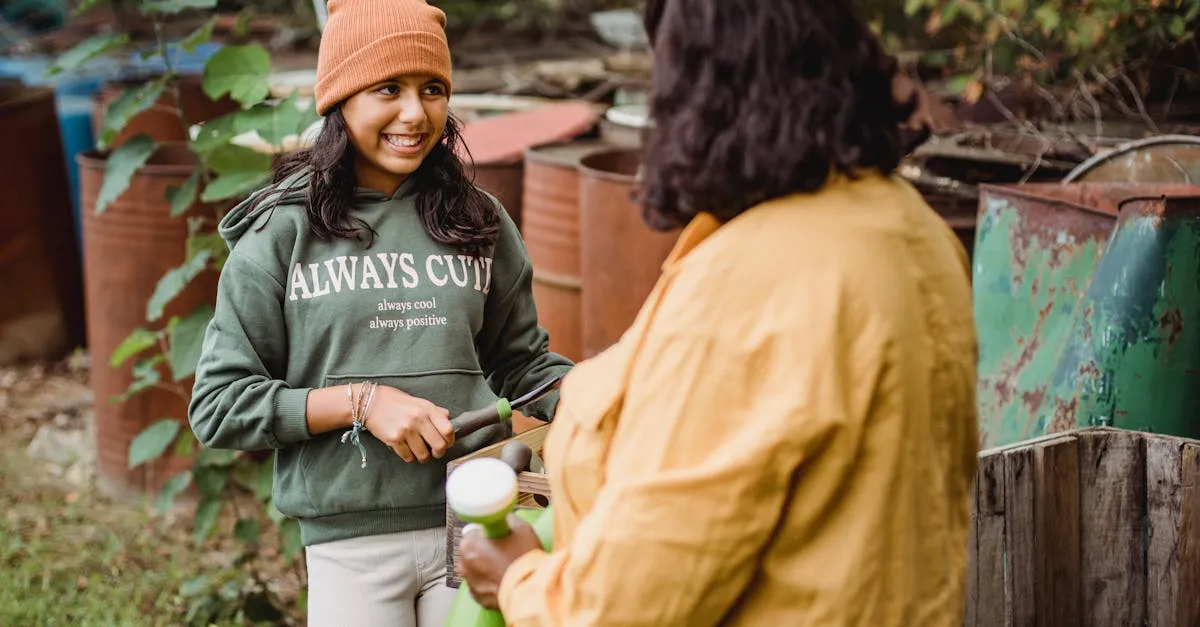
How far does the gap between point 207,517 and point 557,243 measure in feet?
4.86

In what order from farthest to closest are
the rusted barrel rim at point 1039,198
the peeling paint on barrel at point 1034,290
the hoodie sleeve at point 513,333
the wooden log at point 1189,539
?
the rusted barrel rim at point 1039,198 → the peeling paint on barrel at point 1034,290 → the wooden log at point 1189,539 → the hoodie sleeve at point 513,333

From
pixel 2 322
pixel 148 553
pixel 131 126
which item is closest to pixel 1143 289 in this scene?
pixel 148 553

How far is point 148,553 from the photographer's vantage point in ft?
15.4

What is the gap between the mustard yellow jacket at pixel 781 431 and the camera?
1.31 metres

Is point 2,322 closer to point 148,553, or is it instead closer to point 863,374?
point 148,553

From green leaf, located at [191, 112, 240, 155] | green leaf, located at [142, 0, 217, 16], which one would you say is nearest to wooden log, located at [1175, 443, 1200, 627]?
green leaf, located at [191, 112, 240, 155]

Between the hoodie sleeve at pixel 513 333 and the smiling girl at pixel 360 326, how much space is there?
79mm

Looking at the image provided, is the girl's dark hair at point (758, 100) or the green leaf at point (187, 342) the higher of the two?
the girl's dark hair at point (758, 100)

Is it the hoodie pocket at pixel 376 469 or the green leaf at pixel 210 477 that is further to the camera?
the green leaf at pixel 210 477

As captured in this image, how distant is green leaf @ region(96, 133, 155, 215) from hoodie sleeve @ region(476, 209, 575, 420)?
1.76 metres

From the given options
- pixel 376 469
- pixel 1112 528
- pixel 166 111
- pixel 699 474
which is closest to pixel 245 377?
pixel 376 469

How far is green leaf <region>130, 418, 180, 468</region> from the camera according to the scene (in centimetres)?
394

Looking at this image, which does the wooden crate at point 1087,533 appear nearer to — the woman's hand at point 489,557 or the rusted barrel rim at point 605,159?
the woman's hand at point 489,557

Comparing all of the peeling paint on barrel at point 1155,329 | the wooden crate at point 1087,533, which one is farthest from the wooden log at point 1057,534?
the peeling paint on barrel at point 1155,329
